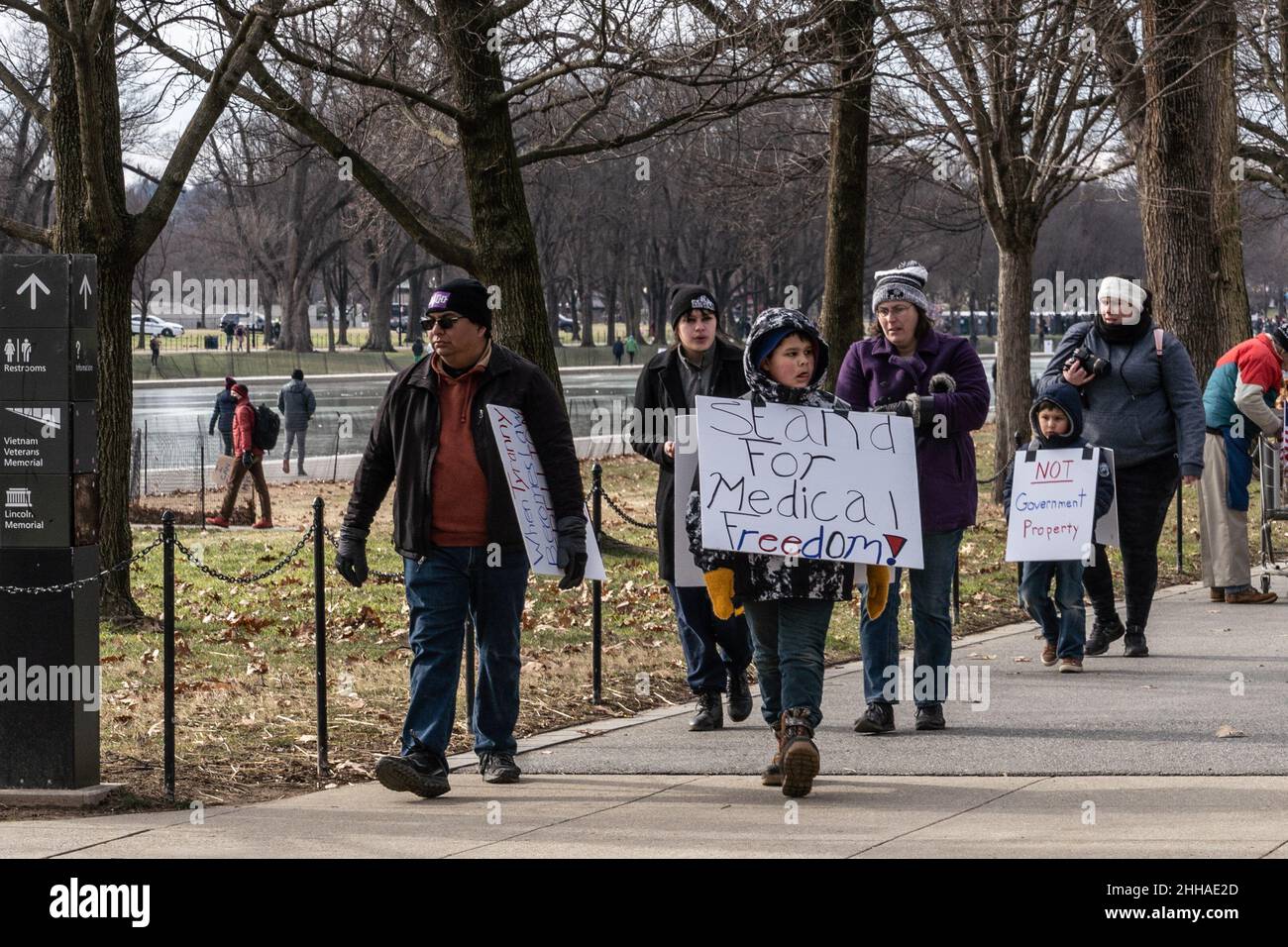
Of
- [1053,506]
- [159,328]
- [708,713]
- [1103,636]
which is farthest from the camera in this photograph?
[159,328]

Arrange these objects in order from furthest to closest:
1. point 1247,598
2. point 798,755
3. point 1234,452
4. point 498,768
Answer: point 1247,598 < point 1234,452 < point 498,768 < point 798,755

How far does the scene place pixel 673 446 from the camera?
7707mm

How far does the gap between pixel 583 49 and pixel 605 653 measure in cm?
558

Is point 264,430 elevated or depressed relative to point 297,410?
depressed

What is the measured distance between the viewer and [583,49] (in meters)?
13.9

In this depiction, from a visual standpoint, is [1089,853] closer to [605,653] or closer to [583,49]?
[605,653]

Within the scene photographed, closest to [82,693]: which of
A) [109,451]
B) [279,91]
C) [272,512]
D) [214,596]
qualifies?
[109,451]

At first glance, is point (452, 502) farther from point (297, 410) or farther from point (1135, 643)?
point (297, 410)

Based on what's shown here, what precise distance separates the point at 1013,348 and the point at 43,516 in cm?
1607

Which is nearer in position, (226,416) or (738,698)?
(738,698)

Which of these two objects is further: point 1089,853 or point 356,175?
point 356,175

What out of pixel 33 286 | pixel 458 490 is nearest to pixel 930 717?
pixel 458 490

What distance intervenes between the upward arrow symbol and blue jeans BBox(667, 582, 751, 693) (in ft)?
9.69

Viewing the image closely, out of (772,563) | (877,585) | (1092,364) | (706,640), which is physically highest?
(1092,364)
